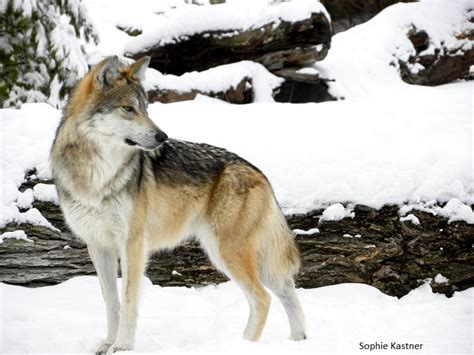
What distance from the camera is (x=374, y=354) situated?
14.2 feet

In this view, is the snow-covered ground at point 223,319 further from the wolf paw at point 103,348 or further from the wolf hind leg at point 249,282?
the wolf hind leg at point 249,282

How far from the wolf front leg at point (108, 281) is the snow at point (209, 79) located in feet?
16.7

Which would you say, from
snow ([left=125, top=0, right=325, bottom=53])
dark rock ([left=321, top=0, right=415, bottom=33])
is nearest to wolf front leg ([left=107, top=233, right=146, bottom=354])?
snow ([left=125, top=0, right=325, bottom=53])

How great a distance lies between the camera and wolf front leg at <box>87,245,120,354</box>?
451 centimetres

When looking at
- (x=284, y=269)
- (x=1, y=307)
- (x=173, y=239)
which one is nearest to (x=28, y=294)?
(x=1, y=307)

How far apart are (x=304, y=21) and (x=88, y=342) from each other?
719cm

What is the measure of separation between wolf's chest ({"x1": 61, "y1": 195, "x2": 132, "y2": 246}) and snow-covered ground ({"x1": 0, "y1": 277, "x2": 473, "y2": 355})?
2.96 ft

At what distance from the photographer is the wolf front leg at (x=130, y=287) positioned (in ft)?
13.9

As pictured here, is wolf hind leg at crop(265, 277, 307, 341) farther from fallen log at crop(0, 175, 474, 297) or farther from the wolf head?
the wolf head

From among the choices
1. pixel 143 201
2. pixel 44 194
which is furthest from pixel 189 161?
pixel 44 194

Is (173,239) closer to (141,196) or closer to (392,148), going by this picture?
(141,196)

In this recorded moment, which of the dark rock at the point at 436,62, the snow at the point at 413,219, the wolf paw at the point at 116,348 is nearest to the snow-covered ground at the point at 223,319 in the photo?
A: the wolf paw at the point at 116,348

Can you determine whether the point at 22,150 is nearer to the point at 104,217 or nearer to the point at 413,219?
the point at 104,217

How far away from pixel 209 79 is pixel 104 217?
5.51 metres
